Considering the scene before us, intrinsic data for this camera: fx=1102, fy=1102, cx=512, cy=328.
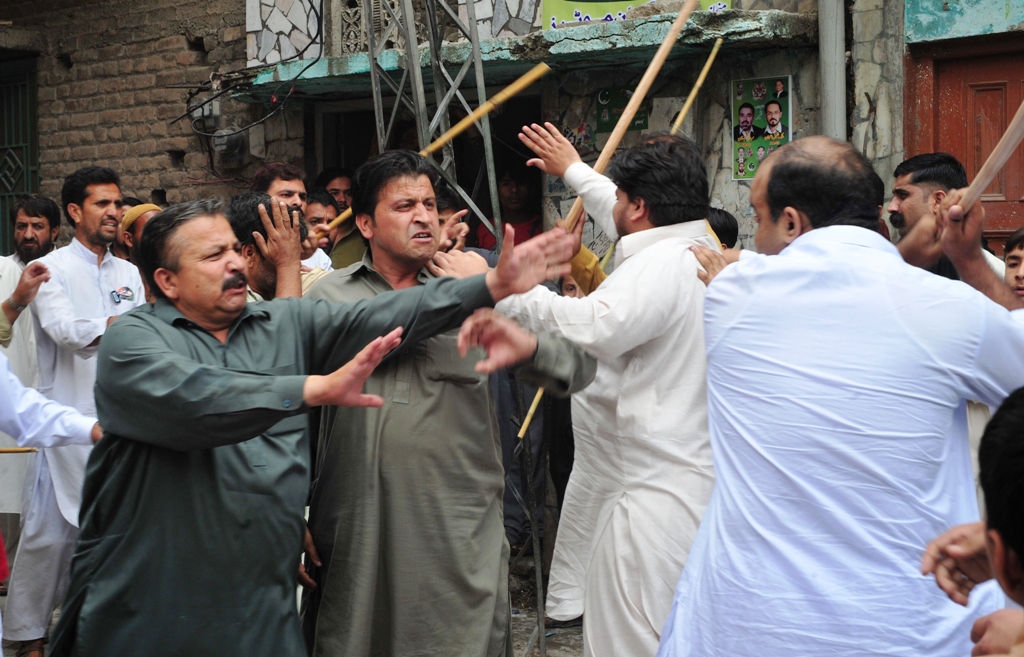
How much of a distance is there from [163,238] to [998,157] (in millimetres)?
2100

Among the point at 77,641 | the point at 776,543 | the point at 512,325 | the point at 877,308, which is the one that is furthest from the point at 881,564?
the point at 77,641

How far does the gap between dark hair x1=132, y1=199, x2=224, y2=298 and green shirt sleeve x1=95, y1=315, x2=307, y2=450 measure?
28 cm

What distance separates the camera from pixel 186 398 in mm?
2406

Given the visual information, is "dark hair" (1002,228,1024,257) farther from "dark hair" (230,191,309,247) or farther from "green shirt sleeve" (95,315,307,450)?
"green shirt sleeve" (95,315,307,450)

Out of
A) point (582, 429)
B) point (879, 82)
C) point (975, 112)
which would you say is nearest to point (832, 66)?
point (879, 82)

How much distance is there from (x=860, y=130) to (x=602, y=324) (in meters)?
4.52

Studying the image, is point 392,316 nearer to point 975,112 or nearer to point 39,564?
point 39,564

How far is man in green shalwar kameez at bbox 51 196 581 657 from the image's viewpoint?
243 centimetres

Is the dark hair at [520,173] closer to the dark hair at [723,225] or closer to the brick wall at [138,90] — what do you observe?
the brick wall at [138,90]

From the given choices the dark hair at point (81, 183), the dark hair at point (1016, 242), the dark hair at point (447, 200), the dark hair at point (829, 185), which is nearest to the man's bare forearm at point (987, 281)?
the dark hair at point (829, 185)

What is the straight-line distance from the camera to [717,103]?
754 cm

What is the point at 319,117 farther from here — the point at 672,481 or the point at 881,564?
the point at 881,564

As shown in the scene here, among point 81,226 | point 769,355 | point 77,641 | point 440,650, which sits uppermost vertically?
point 81,226

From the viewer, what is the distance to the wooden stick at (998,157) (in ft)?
8.41
